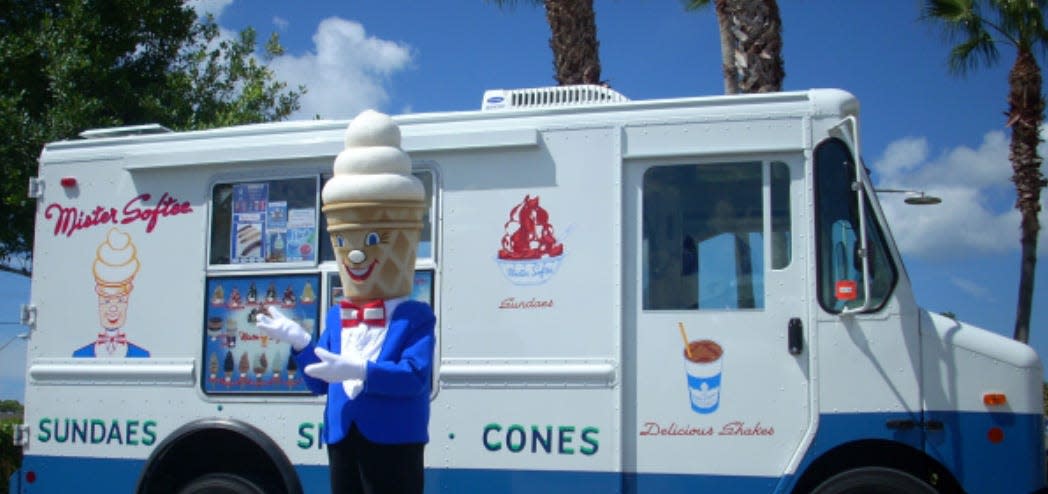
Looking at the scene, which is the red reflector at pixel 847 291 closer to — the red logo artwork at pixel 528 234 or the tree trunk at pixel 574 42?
the red logo artwork at pixel 528 234

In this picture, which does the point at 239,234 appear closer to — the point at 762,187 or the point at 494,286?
the point at 494,286

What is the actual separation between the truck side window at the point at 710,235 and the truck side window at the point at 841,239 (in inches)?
7.0

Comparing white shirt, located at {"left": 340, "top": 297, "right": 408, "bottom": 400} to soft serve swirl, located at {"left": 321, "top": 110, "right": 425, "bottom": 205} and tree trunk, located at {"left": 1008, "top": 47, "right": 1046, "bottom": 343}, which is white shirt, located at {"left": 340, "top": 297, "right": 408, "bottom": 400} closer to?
soft serve swirl, located at {"left": 321, "top": 110, "right": 425, "bottom": 205}

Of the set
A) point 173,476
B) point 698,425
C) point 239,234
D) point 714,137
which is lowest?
point 173,476

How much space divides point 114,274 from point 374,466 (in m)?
2.64

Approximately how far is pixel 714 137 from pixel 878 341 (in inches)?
51.5

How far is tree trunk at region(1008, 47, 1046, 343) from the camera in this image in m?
14.6

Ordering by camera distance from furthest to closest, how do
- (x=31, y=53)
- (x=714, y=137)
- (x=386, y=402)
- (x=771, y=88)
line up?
(x=31, y=53) < (x=771, y=88) < (x=714, y=137) < (x=386, y=402)

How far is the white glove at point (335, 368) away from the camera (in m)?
3.91

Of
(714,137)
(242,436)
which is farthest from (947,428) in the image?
(242,436)

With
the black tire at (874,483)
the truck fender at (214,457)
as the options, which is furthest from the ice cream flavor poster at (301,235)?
the black tire at (874,483)

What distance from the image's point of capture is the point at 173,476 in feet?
19.2

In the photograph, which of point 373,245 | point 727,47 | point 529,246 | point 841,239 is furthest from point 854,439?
point 727,47

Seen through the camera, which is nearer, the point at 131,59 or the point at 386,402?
the point at 386,402
